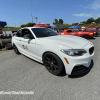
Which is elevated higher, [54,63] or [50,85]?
[54,63]

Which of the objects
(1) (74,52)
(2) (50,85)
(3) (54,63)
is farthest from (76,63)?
(2) (50,85)

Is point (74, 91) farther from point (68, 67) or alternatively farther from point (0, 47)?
point (0, 47)

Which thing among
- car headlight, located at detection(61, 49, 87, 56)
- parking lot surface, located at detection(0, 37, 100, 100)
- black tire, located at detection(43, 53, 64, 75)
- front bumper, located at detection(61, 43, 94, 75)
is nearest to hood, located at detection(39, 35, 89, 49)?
car headlight, located at detection(61, 49, 87, 56)

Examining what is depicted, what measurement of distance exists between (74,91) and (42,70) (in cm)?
130

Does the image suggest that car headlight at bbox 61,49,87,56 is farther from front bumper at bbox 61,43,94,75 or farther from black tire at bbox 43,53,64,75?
black tire at bbox 43,53,64,75

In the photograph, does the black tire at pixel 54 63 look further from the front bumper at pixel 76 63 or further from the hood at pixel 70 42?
the hood at pixel 70 42

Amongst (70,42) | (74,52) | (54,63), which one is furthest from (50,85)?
(70,42)

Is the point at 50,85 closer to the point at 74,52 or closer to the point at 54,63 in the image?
the point at 54,63

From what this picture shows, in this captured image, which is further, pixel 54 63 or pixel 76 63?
pixel 54 63

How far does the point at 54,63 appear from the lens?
2340mm

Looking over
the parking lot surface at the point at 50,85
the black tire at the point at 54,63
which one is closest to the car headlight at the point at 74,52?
the black tire at the point at 54,63

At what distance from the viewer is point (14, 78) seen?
2418 mm

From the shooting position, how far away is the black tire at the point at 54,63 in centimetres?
214

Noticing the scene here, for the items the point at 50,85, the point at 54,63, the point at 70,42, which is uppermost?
the point at 70,42
